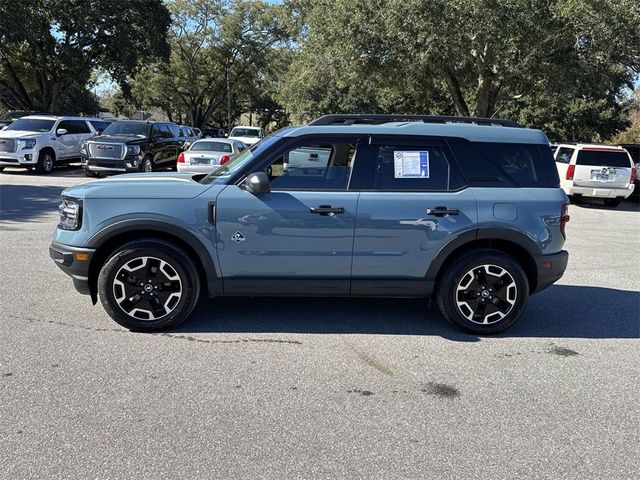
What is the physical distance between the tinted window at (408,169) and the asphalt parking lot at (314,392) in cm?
131

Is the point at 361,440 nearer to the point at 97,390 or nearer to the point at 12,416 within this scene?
the point at 97,390

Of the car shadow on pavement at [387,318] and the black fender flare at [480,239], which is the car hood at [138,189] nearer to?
the car shadow on pavement at [387,318]

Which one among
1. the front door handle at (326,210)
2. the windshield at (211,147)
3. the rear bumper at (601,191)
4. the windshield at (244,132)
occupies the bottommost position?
the front door handle at (326,210)

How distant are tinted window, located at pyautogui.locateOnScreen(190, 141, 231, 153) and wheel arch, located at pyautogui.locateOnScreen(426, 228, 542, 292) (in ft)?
39.7

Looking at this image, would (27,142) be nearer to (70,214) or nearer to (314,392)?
(70,214)

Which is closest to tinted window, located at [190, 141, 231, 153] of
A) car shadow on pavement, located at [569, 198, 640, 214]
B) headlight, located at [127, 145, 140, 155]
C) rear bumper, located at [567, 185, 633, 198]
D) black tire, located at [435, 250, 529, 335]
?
headlight, located at [127, 145, 140, 155]

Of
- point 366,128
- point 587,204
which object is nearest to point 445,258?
point 366,128

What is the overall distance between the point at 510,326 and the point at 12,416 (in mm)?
3980

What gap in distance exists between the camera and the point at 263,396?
12.1 ft

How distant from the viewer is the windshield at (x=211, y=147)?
16031mm

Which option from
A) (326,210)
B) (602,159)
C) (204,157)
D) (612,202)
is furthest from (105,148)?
(612,202)

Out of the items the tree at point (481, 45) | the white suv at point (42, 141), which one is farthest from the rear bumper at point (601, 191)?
the white suv at point (42, 141)

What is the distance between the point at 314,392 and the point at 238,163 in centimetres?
223

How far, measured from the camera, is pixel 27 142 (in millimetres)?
16906
